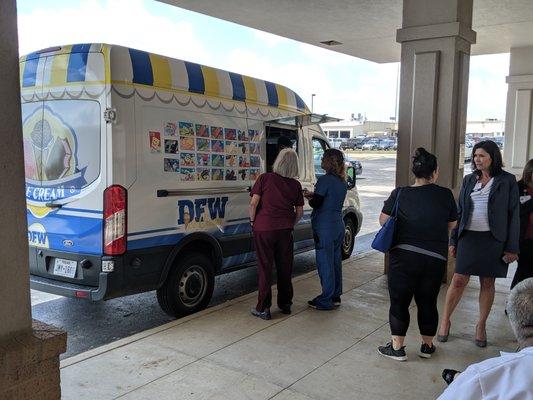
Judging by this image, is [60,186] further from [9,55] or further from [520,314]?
[520,314]

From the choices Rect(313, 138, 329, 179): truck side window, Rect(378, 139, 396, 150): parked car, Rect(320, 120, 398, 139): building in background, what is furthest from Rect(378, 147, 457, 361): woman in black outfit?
Rect(320, 120, 398, 139): building in background

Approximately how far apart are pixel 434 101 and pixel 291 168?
236cm

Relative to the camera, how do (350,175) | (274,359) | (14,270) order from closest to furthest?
(14,270)
(274,359)
(350,175)

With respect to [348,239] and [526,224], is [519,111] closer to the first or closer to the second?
[348,239]

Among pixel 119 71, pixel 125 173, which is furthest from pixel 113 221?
pixel 119 71

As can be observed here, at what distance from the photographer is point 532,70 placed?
11391 millimetres

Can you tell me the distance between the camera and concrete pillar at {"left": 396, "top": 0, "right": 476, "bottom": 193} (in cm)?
617

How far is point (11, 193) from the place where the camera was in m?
2.06

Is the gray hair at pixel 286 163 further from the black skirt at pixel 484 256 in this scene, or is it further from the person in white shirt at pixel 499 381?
the person in white shirt at pixel 499 381

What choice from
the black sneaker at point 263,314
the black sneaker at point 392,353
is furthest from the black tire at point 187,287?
the black sneaker at point 392,353

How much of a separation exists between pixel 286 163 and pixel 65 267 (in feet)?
7.65

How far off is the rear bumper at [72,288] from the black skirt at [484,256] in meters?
3.17

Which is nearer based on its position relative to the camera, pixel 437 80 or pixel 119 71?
pixel 119 71

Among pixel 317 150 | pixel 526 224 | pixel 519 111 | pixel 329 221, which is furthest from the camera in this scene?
pixel 519 111
